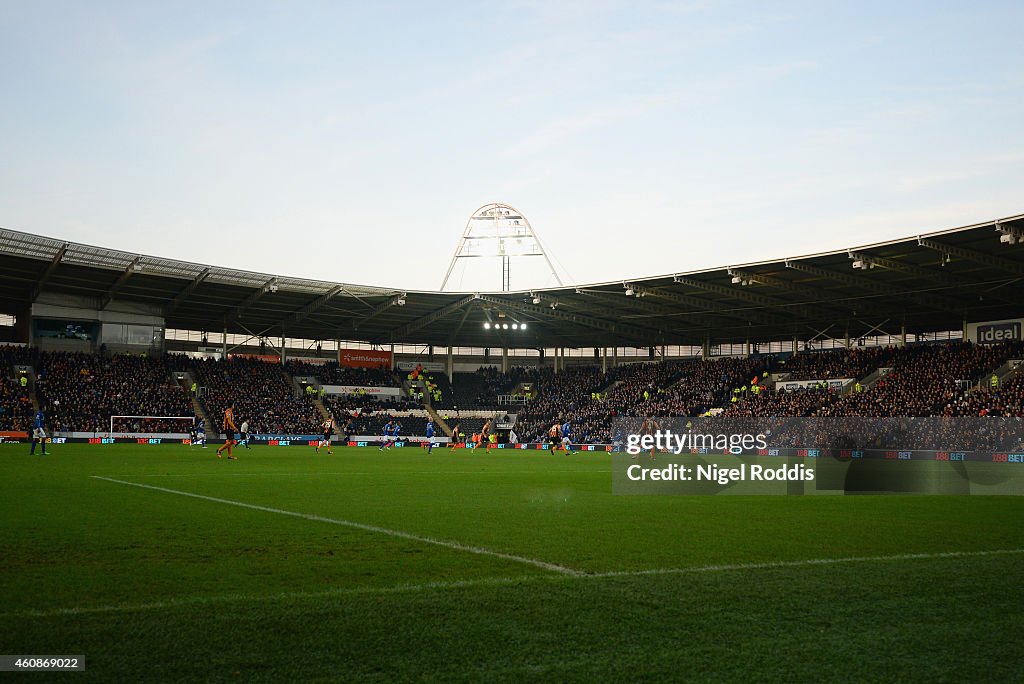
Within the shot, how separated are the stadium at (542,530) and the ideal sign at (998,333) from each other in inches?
8.3

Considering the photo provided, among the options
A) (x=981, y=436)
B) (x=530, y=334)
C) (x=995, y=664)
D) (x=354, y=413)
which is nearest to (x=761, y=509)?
(x=995, y=664)

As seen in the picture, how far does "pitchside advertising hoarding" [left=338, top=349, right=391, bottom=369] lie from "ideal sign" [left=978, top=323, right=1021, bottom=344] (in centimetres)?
4806

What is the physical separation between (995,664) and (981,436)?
3073 cm

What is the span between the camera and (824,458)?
24453 millimetres

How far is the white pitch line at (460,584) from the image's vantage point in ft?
20.9

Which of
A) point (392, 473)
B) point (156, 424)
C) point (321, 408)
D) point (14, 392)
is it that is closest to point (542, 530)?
point (392, 473)

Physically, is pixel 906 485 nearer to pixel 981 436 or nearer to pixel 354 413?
pixel 981 436

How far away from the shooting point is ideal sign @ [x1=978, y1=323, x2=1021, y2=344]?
51125mm

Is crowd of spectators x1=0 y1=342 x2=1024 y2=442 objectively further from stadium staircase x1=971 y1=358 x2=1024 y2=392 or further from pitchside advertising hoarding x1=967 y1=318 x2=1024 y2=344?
pitchside advertising hoarding x1=967 y1=318 x2=1024 y2=344

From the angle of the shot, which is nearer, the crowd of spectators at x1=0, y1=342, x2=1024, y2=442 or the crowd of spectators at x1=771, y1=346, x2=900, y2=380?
the crowd of spectators at x1=0, y1=342, x2=1024, y2=442

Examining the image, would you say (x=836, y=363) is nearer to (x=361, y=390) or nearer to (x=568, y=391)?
(x=568, y=391)

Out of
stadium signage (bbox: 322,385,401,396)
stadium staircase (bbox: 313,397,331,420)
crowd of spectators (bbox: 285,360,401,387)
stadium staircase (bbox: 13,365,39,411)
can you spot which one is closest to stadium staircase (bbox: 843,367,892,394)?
stadium signage (bbox: 322,385,401,396)

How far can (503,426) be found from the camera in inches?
2879

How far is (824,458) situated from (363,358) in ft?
185
